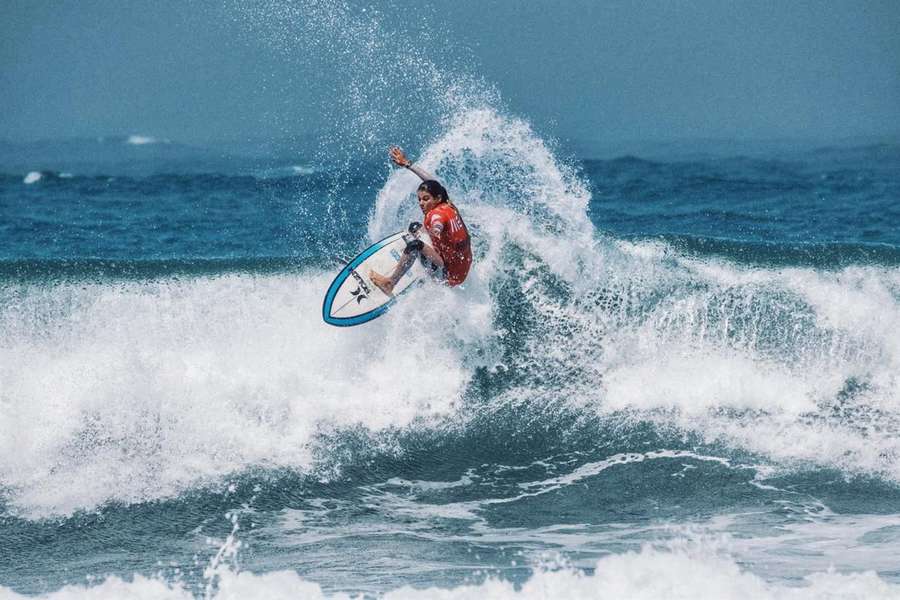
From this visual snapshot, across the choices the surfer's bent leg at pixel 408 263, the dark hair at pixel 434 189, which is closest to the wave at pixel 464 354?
the surfer's bent leg at pixel 408 263

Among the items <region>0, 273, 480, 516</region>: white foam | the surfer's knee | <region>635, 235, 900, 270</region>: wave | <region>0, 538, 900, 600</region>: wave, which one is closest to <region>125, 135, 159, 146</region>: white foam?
<region>0, 273, 480, 516</region>: white foam

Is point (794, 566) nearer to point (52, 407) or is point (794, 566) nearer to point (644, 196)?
point (52, 407)

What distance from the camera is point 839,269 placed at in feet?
35.4

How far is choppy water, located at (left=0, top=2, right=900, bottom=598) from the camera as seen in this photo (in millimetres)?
7156

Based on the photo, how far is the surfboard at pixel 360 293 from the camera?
9250 millimetres

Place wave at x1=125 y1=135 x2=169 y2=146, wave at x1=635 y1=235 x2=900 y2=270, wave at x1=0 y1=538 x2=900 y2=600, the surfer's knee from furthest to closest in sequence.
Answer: wave at x1=125 y1=135 x2=169 y2=146
wave at x1=635 y1=235 x2=900 y2=270
the surfer's knee
wave at x1=0 y1=538 x2=900 y2=600

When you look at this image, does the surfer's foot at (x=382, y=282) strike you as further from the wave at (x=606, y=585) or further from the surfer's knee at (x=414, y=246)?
the wave at (x=606, y=585)

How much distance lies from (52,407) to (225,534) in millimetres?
2483

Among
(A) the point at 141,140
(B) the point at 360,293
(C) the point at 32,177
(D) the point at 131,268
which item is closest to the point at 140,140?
(A) the point at 141,140

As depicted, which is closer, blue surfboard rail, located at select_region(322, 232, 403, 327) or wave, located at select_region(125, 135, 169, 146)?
blue surfboard rail, located at select_region(322, 232, 403, 327)

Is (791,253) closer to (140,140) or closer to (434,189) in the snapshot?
(434,189)

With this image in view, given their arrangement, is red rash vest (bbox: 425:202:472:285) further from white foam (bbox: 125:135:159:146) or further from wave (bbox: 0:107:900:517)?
white foam (bbox: 125:135:159:146)

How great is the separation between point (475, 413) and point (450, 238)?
1.81 metres

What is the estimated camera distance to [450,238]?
8.84m
